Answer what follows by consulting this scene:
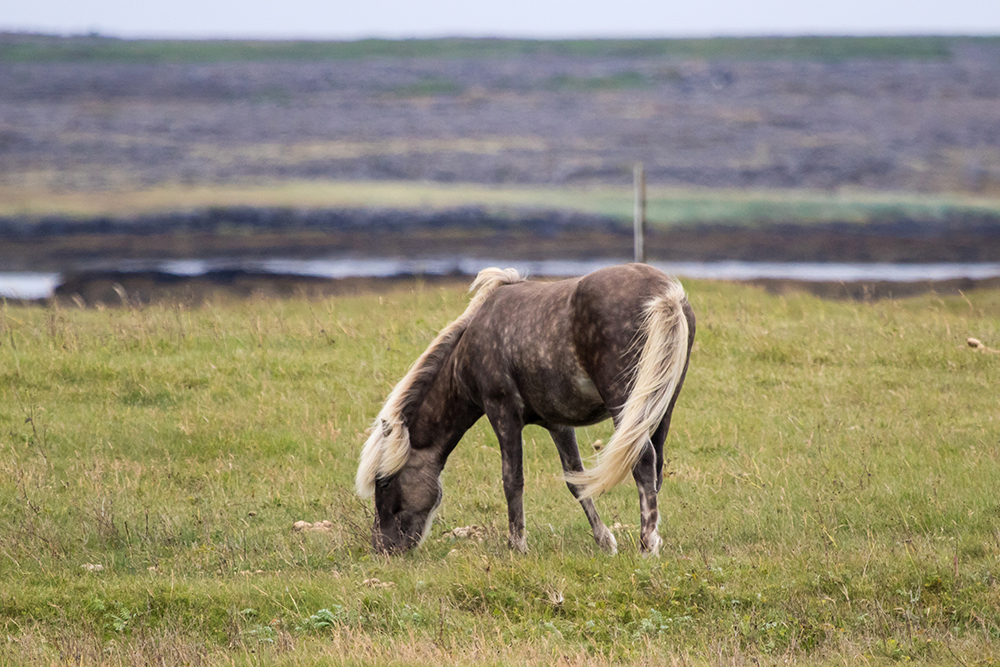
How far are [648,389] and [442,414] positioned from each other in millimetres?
1992

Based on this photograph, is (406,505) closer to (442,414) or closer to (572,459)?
(442,414)

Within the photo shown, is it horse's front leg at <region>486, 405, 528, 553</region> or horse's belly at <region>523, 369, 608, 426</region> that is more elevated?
horse's belly at <region>523, 369, 608, 426</region>

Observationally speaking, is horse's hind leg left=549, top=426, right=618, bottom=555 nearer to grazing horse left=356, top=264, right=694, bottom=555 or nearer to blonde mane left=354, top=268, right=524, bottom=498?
grazing horse left=356, top=264, right=694, bottom=555

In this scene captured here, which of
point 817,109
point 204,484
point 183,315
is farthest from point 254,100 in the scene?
point 204,484

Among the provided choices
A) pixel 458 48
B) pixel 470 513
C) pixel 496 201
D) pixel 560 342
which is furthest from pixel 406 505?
pixel 458 48

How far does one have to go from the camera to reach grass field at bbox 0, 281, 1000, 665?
5.05 m

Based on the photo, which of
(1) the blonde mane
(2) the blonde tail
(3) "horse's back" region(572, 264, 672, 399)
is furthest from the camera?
(1) the blonde mane

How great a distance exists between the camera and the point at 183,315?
13422 millimetres

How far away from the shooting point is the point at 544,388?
20.7 feet

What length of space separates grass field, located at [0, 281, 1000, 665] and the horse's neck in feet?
2.75

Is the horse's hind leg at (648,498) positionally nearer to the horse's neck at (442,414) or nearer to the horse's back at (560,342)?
the horse's back at (560,342)

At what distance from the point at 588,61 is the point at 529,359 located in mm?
45721

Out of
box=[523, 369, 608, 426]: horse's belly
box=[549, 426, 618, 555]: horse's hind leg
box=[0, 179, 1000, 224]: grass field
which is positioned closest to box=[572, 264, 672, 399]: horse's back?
box=[523, 369, 608, 426]: horse's belly

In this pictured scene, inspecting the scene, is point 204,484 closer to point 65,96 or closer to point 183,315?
point 183,315
